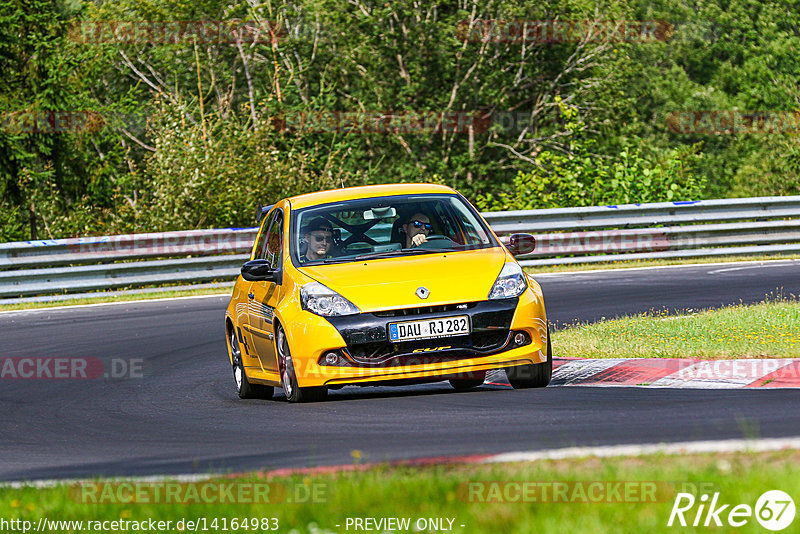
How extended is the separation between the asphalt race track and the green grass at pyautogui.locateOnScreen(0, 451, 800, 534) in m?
0.87

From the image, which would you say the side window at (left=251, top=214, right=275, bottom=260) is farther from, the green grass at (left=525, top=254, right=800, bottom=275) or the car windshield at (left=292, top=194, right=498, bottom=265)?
the green grass at (left=525, top=254, right=800, bottom=275)

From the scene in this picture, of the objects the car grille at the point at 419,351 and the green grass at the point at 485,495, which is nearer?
the green grass at the point at 485,495

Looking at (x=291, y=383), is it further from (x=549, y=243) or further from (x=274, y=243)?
(x=549, y=243)

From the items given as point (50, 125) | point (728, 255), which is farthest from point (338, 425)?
point (50, 125)

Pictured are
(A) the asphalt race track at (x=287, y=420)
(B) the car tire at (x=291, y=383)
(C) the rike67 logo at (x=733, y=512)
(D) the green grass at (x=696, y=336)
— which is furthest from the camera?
(D) the green grass at (x=696, y=336)

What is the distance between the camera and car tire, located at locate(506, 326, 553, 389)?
9.59 meters

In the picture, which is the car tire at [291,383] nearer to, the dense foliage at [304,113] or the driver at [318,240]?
the driver at [318,240]

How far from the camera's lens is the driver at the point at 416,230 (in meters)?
10.2

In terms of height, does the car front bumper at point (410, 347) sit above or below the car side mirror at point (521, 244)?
below

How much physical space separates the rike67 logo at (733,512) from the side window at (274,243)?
5954 mm

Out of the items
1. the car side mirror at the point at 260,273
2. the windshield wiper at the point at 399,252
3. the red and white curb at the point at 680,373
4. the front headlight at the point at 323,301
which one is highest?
the windshield wiper at the point at 399,252

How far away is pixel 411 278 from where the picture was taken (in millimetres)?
9281

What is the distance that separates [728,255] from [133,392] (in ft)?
46.0

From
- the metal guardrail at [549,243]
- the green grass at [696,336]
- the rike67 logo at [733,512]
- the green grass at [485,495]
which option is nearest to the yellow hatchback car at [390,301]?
the green grass at [696,336]
